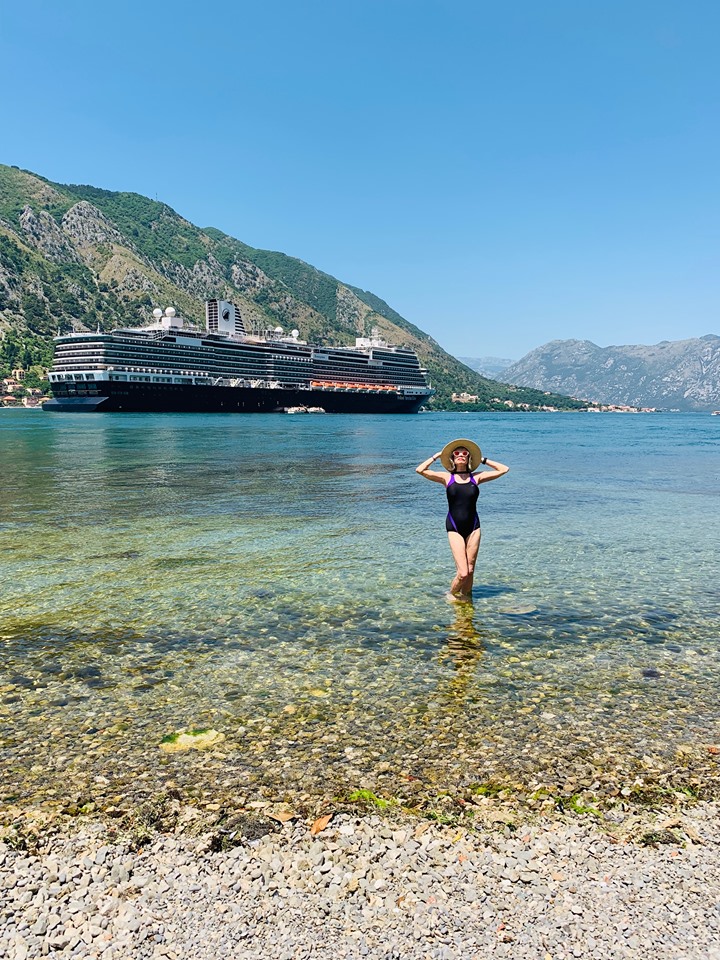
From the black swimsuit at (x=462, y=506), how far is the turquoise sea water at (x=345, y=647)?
1.33m

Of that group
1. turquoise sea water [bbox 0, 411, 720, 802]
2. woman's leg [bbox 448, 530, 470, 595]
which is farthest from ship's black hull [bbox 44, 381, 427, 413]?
woman's leg [bbox 448, 530, 470, 595]

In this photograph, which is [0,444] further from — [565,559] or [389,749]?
[389,749]

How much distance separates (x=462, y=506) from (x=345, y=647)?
2748mm

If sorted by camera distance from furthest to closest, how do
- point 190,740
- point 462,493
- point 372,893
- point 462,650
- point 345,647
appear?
point 462,493 < point 345,647 < point 462,650 < point 190,740 < point 372,893

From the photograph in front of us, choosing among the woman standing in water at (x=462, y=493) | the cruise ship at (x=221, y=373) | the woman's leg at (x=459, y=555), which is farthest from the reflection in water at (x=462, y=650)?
the cruise ship at (x=221, y=373)

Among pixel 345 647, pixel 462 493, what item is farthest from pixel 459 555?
pixel 345 647

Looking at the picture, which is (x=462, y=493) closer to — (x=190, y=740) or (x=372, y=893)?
(x=190, y=740)

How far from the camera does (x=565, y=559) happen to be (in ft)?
44.0

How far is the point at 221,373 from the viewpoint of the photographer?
142m

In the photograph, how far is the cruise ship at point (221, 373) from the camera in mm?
124375

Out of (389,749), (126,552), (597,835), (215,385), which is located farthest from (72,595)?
(215,385)

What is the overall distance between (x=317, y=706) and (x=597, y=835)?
3.00 meters

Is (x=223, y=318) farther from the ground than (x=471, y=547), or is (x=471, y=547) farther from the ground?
(x=223, y=318)

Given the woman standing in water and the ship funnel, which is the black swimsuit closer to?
the woman standing in water
